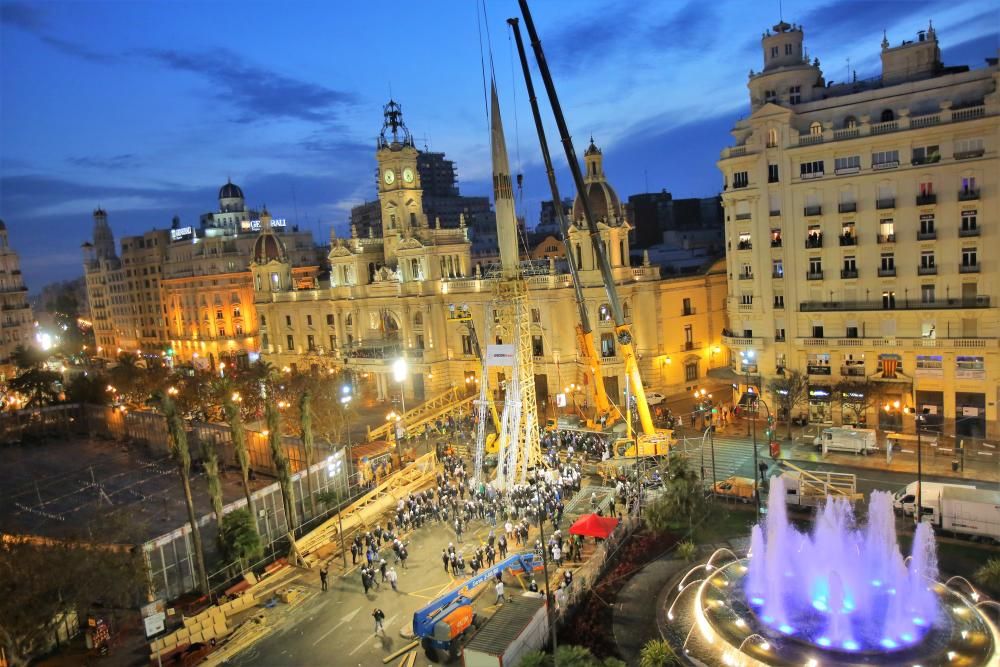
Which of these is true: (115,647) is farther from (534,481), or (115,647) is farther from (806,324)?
(806,324)

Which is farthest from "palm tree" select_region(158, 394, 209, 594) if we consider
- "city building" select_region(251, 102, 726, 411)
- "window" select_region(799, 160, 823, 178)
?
"window" select_region(799, 160, 823, 178)

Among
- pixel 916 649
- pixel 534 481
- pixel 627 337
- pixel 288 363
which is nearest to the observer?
pixel 916 649

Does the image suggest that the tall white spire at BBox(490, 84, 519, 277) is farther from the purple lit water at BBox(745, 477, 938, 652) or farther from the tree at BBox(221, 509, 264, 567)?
the purple lit water at BBox(745, 477, 938, 652)

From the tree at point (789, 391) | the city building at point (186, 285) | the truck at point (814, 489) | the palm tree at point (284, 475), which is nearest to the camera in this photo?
the truck at point (814, 489)

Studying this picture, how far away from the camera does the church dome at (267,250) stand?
278ft

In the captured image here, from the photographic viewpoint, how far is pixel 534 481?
132ft

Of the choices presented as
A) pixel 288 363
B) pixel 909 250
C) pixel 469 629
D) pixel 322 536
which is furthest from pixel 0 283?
pixel 909 250

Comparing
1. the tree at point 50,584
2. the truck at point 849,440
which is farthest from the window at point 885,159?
the tree at point 50,584

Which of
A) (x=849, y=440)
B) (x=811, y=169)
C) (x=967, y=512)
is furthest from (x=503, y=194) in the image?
(x=967, y=512)

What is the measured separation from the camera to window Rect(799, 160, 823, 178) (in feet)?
155

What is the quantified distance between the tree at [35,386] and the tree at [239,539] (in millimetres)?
50949

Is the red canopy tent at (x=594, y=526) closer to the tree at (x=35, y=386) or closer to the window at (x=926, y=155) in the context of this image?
the window at (x=926, y=155)

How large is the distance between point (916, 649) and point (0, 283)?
3778 inches

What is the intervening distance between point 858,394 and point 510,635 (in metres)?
31.7
